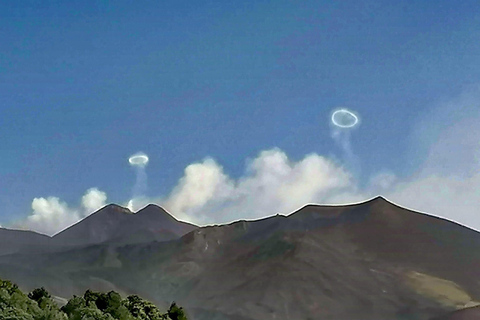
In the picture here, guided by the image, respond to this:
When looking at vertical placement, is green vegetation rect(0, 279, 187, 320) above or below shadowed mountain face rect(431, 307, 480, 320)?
below

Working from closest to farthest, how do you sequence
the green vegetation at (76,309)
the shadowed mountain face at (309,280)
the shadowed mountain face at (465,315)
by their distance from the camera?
the green vegetation at (76,309), the shadowed mountain face at (465,315), the shadowed mountain face at (309,280)

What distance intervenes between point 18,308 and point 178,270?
179m

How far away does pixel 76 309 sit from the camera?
24.3 metres

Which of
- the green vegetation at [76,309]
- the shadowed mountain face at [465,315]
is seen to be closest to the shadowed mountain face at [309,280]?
the shadowed mountain face at [465,315]

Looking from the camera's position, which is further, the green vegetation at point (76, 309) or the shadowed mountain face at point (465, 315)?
the shadowed mountain face at point (465, 315)

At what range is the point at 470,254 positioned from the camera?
18588cm

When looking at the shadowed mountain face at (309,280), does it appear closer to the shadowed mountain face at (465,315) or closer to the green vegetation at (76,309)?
the shadowed mountain face at (465,315)

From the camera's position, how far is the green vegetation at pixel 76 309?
67.1ft

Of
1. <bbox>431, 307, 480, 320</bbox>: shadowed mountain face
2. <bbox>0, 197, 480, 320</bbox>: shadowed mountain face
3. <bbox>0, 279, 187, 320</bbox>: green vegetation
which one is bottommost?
<bbox>0, 279, 187, 320</bbox>: green vegetation

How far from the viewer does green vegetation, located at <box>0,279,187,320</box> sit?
2044 cm

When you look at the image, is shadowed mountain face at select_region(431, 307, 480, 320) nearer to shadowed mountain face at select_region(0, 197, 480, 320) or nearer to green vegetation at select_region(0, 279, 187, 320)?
shadowed mountain face at select_region(0, 197, 480, 320)

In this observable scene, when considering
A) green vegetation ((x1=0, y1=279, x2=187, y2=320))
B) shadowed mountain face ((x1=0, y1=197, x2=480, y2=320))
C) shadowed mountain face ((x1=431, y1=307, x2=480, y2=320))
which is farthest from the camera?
shadowed mountain face ((x1=0, y1=197, x2=480, y2=320))

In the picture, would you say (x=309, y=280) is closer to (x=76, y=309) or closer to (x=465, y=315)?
(x=465, y=315)

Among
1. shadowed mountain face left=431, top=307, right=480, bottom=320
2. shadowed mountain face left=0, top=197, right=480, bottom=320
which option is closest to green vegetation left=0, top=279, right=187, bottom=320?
shadowed mountain face left=431, top=307, right=480, bottom=320
